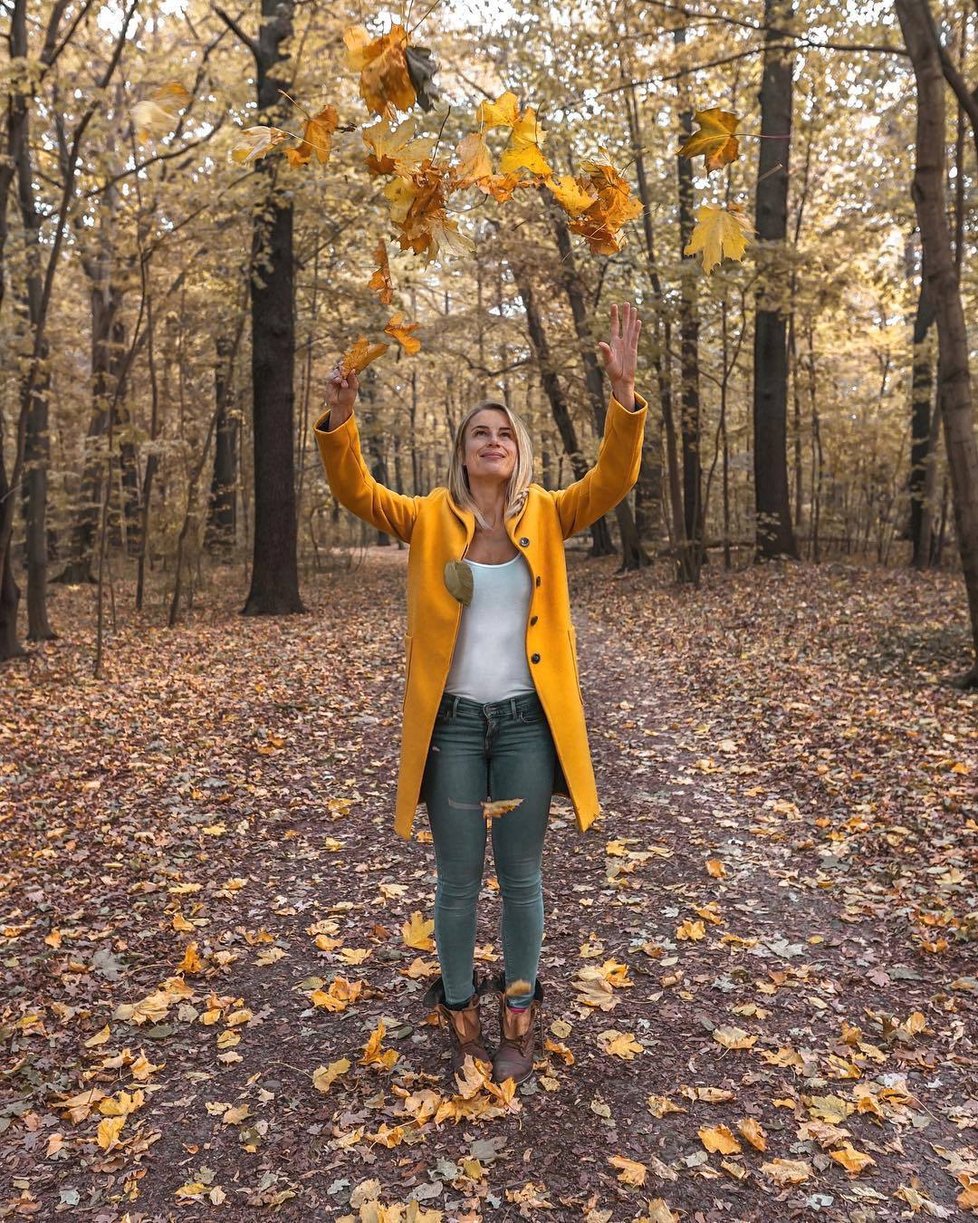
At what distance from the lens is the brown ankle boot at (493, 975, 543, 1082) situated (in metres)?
2.82

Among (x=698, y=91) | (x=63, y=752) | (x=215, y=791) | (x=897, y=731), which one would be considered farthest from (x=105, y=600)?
(x=897, y=731)

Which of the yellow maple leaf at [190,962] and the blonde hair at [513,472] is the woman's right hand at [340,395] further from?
the yellow maple leaf at [190,962]

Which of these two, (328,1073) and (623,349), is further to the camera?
(328,1073)

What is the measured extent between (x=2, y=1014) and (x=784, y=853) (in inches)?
141

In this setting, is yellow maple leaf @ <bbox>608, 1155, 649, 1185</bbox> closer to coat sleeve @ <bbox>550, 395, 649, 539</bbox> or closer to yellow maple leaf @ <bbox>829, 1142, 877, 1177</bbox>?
yellow maple leaf @ <bbox>829, 1142, 877, 1177</bbox>

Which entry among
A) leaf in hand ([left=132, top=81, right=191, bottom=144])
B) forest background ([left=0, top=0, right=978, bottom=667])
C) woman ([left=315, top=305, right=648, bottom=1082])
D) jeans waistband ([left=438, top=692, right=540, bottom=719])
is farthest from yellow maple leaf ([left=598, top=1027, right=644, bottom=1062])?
forest background ([left=0, top=0, right=978, bottom=667])

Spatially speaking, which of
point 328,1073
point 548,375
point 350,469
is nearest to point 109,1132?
point 328,1073

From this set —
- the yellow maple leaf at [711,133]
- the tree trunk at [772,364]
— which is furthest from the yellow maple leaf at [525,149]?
the tree trunk at [772,364]

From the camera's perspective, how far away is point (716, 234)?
2.03 metres

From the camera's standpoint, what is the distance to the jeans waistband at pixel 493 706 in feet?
8.58

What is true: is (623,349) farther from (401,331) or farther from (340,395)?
(340,395)

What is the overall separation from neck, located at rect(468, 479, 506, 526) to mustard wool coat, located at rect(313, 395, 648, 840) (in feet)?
0.24

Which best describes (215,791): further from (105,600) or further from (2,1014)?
(105,600)

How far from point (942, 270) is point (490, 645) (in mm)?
5584
